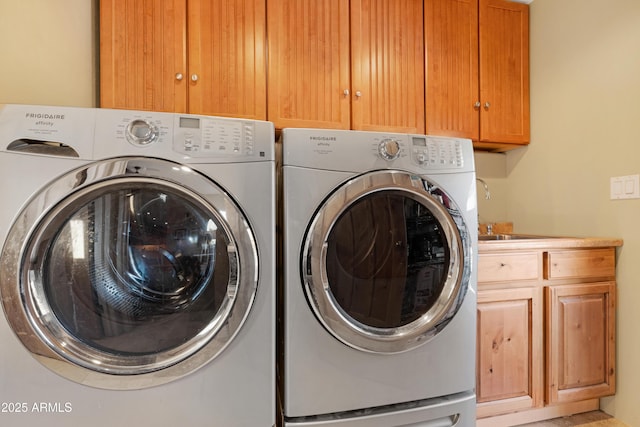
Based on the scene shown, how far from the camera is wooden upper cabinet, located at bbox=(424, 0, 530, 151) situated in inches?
72.3

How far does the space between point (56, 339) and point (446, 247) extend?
113cm

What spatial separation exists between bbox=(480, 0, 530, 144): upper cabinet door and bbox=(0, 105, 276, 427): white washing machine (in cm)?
155

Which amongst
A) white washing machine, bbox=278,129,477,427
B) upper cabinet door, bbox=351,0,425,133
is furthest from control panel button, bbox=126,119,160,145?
upper cabinet door, bbox=351,0,425,133

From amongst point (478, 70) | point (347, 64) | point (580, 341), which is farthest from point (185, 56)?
point (580, 341)

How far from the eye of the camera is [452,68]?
6.10 feet

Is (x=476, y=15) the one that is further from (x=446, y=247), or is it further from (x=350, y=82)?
(x=446, y=247)

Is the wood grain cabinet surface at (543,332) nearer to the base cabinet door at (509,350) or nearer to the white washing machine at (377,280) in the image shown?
the base cabinet door at (509,350)

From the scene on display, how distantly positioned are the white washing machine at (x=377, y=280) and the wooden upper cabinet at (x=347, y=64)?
705mm

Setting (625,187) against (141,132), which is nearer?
(141,132)

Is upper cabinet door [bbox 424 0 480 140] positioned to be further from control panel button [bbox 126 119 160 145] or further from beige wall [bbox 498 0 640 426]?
control panel button [bbox 126 119 160 145]

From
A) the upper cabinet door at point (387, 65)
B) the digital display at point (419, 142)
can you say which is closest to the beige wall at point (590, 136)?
the upper cabinet door at point (387, 65)

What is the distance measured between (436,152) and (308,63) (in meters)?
0.90

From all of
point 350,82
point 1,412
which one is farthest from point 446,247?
point 1,412

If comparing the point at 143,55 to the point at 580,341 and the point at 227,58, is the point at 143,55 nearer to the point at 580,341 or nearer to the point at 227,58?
the point at 227,58
